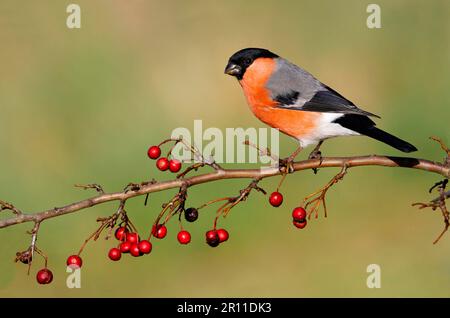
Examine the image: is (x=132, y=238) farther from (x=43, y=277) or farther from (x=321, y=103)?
(x=321, y=103)

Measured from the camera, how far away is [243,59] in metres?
4.58

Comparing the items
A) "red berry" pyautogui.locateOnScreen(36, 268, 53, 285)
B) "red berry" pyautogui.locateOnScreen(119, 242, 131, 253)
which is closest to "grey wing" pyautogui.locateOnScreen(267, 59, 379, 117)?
"red berry" pyautogui.locateOnScreen(119, 242, 131, 253)

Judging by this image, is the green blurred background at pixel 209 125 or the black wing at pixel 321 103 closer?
the black wing at pixel 321 103

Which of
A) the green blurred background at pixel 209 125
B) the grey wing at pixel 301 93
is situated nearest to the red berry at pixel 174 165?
the grey wing at pixel 301 93

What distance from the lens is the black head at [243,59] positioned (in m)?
4.53

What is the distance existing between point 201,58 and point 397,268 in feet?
9.19

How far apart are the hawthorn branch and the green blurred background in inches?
99.1

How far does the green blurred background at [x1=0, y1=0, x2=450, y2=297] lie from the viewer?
5.73 m

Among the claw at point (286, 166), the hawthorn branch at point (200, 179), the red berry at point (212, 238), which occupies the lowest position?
the red berry at point (212, 238)

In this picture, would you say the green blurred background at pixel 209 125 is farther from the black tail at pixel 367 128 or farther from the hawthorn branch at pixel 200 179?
the hawthorn branch at pixel 200 179

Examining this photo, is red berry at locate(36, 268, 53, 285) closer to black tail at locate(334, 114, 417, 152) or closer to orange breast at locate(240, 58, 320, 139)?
black tail at locate(334, 114, 417, 152)

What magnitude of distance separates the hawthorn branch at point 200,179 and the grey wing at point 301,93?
109 cm

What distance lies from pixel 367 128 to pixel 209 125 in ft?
9.39
